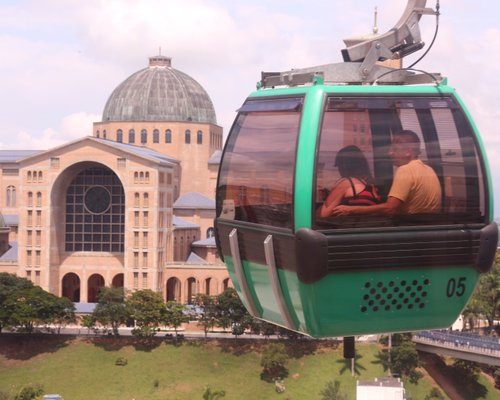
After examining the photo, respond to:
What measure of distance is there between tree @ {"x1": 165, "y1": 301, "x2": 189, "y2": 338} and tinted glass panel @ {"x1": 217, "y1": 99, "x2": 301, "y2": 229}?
74.7 m

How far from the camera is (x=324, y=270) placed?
793 centimetres

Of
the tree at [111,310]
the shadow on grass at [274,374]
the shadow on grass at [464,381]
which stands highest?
the tree at [111,310]

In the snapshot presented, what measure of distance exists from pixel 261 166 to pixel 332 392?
2439 inches

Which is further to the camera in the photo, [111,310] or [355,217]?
[111,310]

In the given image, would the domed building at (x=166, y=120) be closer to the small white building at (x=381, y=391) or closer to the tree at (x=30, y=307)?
the tree at (x=30, y=307)

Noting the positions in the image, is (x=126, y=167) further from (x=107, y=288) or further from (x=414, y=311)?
(x=414, y=311)

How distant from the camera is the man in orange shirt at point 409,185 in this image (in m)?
8.09

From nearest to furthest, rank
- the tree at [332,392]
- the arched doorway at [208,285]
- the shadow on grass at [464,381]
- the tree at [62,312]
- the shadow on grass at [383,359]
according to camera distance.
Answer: the tree at [332,392] < the shadow on grass at [464,381] < the shadow on grass at [383,359] < the tree at [62,312] < the arched doorway at [208,285]

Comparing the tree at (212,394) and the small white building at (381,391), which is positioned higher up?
the small white building at (381,391)

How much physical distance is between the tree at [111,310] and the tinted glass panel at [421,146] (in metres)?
76.1

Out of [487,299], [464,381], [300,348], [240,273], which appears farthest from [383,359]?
[240,273]

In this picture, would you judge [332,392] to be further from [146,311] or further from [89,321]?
[89,321]

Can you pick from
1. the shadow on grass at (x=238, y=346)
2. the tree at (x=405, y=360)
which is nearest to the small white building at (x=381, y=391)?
the tree at (x=405, y=360)

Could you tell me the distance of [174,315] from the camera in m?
83.5
